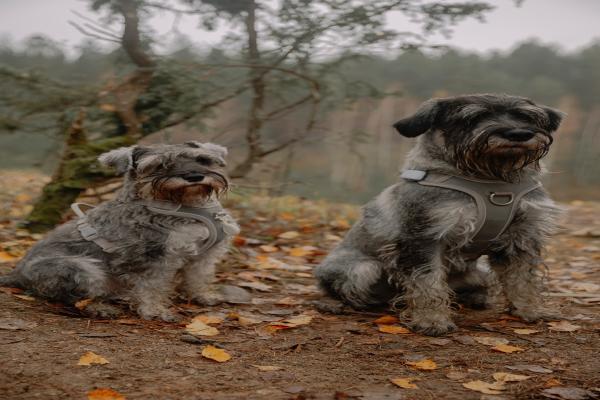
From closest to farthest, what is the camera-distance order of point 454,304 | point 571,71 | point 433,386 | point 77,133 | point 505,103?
point 433,386 → point 505,103 → point 454,304 → point 77,133 → point 571,71

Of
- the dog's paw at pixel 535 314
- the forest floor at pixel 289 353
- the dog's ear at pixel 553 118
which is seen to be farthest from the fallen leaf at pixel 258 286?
the dog's ear at pixel 553 118

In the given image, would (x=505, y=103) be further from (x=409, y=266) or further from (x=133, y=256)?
(x=133, y=256)

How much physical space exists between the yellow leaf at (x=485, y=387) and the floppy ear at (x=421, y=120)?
2.02 metres

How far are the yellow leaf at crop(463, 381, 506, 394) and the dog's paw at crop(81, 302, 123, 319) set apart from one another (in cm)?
290

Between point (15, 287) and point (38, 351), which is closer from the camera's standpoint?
point (38, 351)

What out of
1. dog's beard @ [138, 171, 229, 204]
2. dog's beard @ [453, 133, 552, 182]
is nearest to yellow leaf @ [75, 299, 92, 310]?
dog's beard @ [138, 171, 229, 204]

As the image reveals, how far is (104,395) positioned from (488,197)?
3.13m

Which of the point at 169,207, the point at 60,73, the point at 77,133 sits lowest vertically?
the point at 169,207

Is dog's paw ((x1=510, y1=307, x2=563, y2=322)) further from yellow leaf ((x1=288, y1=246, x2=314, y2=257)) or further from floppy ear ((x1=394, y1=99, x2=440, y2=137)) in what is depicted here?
yellow leaf ((x1=288, y1=246, x2=314, y2=257))

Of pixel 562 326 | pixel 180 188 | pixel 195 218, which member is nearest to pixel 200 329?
pixel 195 218

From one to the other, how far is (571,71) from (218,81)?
34.3 meters

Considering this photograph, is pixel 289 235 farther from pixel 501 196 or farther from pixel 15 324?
pixel 15 324

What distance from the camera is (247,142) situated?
31.3 ft

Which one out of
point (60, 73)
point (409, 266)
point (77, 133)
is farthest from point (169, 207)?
point (60, 73)
